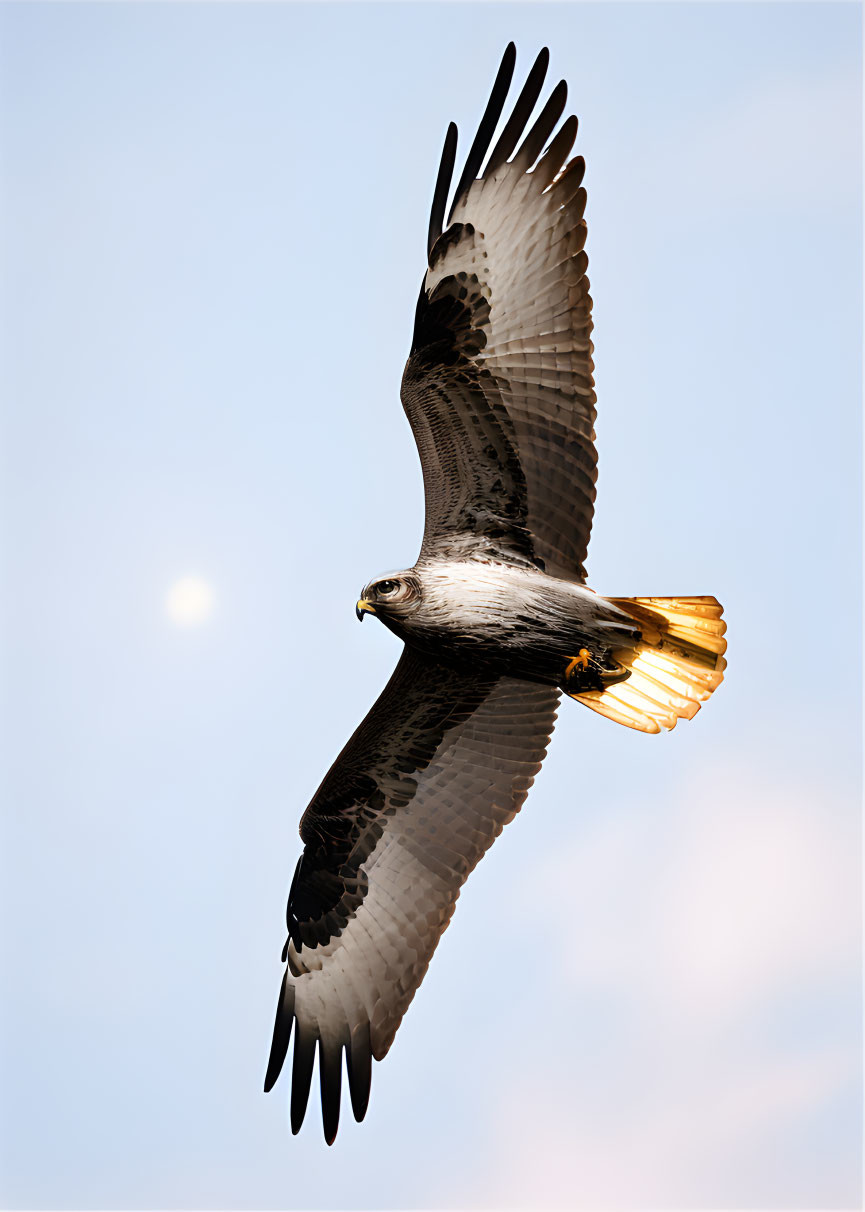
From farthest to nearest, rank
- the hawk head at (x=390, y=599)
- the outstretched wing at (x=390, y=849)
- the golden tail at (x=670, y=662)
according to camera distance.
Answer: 1. the outstretched wing at (x=390, y=849)
2. the golden tail at (x=670, y=662)
3. the hawk head at (x=390, y=599)

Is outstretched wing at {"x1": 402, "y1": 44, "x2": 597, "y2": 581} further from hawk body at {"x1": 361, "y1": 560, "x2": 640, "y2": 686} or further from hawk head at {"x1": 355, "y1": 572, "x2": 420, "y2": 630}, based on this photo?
hawk head at {"x1": 355, "y1": 572, "x2": 420, "y2": 630}

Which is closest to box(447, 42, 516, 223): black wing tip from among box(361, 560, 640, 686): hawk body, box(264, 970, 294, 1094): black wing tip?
box(361, 560, 640, 686): hawk body

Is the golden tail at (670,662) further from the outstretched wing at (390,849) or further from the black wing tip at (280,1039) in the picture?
the black wing tip at (280,1039)

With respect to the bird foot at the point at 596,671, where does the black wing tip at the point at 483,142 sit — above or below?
above

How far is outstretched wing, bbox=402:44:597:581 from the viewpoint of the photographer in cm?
838

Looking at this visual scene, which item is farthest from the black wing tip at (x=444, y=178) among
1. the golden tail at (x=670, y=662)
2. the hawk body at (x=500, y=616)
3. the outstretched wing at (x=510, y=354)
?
the golden tail at (x=670, y=662)

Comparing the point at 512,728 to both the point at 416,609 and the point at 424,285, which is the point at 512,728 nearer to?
the point at 416,609

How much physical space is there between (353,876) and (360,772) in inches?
29.0

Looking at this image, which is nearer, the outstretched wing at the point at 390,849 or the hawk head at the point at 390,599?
the hawk head at the point at 390,599

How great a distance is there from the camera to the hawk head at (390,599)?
827 centimetres

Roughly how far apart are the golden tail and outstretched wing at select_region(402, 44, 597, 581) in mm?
534

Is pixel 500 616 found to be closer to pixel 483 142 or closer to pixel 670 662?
pixel 670 662

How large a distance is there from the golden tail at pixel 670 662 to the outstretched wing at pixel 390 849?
2.74 feet

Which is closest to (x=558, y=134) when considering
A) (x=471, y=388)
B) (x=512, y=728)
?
→ (x=471, y=388)
